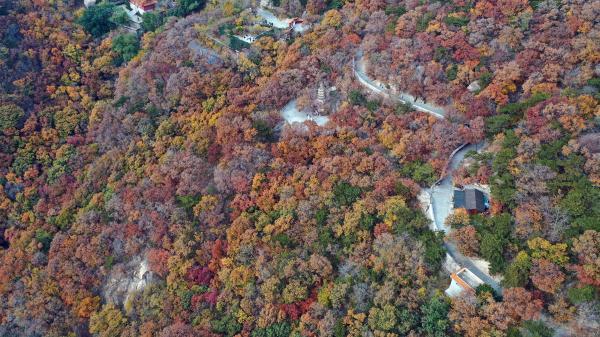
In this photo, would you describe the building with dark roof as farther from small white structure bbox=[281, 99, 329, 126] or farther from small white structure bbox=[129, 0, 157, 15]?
small white structure bbox=[129, 0, 157, 15]

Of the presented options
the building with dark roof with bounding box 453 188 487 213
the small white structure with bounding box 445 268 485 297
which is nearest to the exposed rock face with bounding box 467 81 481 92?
the building with dark roof with bounding box 453 188 487 213

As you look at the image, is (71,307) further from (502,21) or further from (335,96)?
(502,21)

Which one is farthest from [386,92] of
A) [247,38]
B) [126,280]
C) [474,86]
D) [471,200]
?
[126,280]

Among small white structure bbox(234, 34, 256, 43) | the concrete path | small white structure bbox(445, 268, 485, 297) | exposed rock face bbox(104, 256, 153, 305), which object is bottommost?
exposed rock face bbox(104, 256, 153, 305)

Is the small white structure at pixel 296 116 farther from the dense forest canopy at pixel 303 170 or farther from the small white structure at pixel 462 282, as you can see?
the small white structure at pixel 462 282

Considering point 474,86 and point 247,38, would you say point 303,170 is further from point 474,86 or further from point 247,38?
point 247,38

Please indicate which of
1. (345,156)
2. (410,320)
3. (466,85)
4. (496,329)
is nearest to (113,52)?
(345,156)
